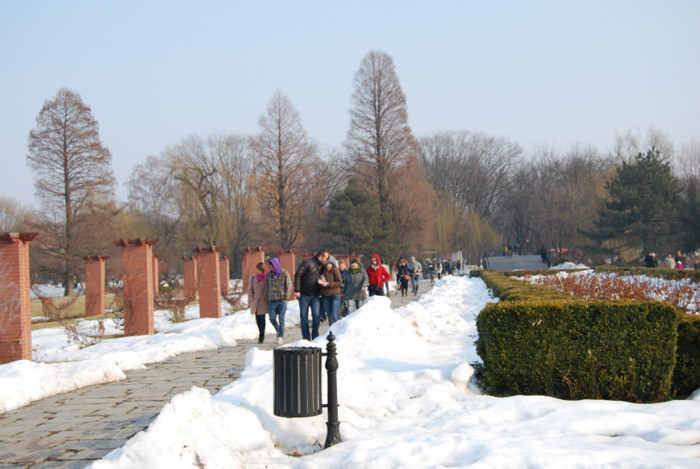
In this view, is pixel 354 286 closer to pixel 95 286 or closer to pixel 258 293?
pixel 258 293

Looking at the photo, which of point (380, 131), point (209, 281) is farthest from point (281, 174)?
point (209, 281)

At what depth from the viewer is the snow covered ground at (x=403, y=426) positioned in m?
4.86

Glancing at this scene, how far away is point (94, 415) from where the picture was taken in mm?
7266

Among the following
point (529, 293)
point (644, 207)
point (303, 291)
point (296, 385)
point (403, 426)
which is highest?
point (644, 207)

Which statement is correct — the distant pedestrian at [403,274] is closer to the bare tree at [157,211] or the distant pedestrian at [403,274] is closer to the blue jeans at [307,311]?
the blue jeans at [307,311]

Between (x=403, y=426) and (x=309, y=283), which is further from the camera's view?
(x=309, y=283)

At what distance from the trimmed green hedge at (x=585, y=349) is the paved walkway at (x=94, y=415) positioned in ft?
11.9

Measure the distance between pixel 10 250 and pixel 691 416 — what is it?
11.3m

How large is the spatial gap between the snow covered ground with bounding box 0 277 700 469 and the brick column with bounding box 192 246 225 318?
38.4 feet

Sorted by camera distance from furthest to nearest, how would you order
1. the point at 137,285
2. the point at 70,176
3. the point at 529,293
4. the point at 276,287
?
the point at 70,176, the point at 137,285, the point at 276,287, the point at 529,293

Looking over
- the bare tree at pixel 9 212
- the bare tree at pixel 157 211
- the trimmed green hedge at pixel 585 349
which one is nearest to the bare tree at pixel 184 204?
the bare tree at pixel 157 211

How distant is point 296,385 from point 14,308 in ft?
27.2

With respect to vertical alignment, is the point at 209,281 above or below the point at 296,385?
above

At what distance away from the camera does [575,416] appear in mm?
6047
